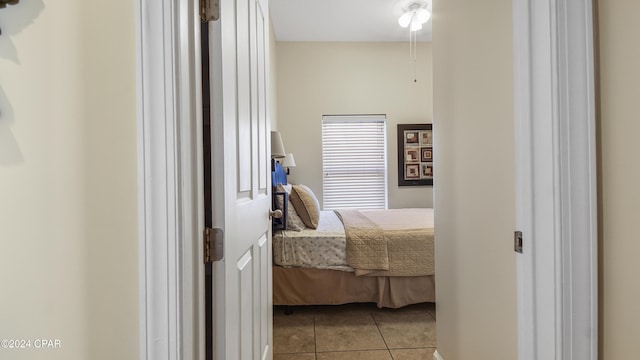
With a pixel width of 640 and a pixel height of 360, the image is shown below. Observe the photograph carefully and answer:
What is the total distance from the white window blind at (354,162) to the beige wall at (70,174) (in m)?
3.90

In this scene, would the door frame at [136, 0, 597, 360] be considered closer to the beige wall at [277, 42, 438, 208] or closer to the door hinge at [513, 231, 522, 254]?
the door hinge at [513, 231, 522, 254]

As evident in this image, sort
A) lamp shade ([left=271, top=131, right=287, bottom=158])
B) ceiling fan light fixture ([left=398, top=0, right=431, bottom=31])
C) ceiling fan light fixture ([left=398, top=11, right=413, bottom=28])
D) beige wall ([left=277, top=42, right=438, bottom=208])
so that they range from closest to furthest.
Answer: lamp shade ([left=271, top=131, right=287, bottom=158]), ceiling fan light fixture ([left=398, top=0, right=431, bottom=31]), ceiling fan light fixture ([left=398, top=11, right=413, bottom=28]), beige wall ([left=277, top=42, right=438, bottom=208])

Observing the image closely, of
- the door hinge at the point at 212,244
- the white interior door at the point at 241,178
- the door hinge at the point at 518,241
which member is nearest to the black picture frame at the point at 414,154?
the white interior door at the point at 241,178

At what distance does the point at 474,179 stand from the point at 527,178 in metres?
0.46

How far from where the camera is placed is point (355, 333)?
7.16ft

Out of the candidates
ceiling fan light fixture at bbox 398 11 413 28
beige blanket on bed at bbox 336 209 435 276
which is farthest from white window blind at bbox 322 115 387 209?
beige blanket on bed at bbox 336 209 435 276

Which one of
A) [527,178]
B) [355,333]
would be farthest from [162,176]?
[355,333]

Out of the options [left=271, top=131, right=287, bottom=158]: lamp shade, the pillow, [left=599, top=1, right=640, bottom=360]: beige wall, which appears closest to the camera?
[left=599, top=1, right=640, bottom=360]: beige wall

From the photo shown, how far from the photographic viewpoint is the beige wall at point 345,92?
4.49 m

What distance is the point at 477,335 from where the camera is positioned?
1.28 meters

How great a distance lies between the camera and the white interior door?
86 cm

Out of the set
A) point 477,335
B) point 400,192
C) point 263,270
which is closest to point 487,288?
point 477,335

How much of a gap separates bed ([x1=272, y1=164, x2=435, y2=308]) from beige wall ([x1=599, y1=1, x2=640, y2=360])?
1699 mm

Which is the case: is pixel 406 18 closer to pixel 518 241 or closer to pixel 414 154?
pixel 414 154
